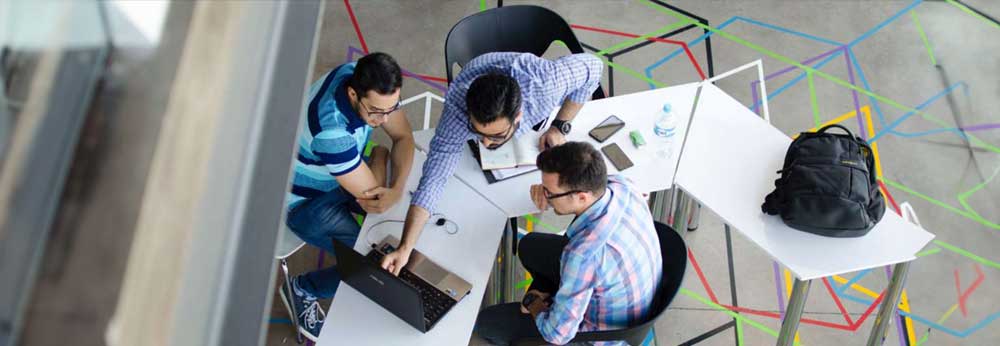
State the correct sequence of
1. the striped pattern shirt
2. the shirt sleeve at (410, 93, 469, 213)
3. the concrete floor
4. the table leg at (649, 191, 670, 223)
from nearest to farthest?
the striped pattern shirt, the shirt sleeve at (410, 93, 469, 213), the table leg at (649, 191, 670, 223), the concrete floor

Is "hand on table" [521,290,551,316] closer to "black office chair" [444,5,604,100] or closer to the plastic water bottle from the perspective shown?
the plastic water bottle

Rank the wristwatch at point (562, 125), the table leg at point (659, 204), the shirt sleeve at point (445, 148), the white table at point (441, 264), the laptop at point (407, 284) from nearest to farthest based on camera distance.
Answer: the laptop at point (407, 284), the white table at point (441, 264), the shirt sleeve at point (445, 148), the wristwatch at point (562, 125), the table leg at point (659, 204)

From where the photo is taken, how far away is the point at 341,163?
2.97 m

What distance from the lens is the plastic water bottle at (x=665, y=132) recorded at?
10.8 feet

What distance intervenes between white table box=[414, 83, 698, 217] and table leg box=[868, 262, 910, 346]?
85 cm

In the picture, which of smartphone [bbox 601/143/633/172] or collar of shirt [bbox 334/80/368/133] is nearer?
collar of shirt [bbox 334/80/368/133]

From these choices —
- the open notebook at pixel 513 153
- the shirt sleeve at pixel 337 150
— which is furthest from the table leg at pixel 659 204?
the shirt sleeve at pixel 337 150

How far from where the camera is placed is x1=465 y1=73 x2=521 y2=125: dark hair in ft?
9.34

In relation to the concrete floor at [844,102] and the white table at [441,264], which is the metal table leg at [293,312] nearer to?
the concrete floor at [844,102]

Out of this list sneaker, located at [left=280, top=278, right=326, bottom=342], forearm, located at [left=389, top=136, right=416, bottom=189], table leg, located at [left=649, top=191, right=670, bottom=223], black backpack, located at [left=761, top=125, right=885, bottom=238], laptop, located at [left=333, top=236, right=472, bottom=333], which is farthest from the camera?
sneaker, located at [left=280, top=278, right=326, bottom=342]

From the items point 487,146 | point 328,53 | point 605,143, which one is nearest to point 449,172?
point 487,146

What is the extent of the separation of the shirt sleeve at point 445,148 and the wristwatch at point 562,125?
15.3 inches

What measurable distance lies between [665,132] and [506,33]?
2.54 ft

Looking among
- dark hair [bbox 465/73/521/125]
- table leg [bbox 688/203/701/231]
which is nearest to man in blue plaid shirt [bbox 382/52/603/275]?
dark hair [bbox 465/73/521/125]
